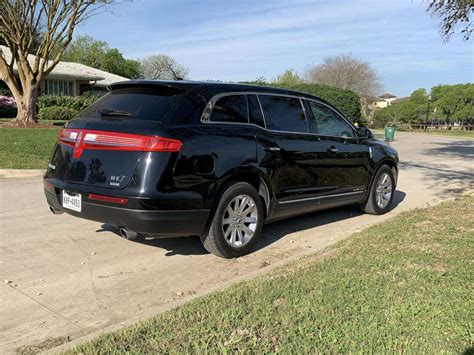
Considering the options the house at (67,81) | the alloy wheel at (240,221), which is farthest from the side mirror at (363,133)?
the house at (67,81)

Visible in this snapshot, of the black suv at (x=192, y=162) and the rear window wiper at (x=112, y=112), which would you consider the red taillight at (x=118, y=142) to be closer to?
the black suv at (x=192, y=162)

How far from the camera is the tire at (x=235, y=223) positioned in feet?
16.4

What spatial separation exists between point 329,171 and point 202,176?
2297mm

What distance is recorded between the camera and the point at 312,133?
20.5 ft

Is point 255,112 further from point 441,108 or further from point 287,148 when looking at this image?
point 441,108

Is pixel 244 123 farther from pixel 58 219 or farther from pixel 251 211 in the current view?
pixel 58 219

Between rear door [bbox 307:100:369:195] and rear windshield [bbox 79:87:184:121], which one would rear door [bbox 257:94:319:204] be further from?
rear windshield [bbox 79:87:184:121]

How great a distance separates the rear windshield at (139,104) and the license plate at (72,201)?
855mm

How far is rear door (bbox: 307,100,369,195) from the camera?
20.9 feet

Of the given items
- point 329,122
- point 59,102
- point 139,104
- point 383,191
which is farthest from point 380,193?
point 59,102

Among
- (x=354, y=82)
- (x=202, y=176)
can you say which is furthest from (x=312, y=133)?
(x=354, y=82)

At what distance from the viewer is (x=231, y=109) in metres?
5.30

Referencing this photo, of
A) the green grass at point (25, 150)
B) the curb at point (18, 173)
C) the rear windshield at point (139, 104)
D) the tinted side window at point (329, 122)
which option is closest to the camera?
the rear windshield at point (139, 104)

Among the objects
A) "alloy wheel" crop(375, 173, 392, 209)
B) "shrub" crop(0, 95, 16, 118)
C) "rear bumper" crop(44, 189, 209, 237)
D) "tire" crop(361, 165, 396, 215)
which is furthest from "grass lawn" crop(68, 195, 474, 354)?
"shrub" crop(0, 95, 16, 118)
